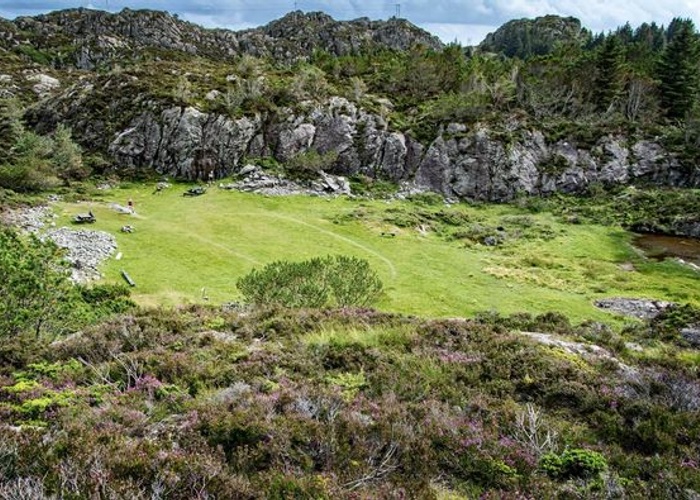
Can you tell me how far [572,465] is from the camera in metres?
7.27

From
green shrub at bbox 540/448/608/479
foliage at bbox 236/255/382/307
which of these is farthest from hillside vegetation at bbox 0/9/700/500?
foliage at bbox 236/255/382/307

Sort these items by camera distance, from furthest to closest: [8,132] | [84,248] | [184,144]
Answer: [184,144] < [8,132] < [84,248]

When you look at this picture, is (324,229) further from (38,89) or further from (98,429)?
(38,89)

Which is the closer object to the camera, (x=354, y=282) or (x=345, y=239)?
(x=354, y=282)

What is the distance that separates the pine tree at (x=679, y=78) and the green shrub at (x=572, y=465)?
95.7 metres

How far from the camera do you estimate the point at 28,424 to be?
7473 millimetres

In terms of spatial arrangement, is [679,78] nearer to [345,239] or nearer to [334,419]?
[345,239]

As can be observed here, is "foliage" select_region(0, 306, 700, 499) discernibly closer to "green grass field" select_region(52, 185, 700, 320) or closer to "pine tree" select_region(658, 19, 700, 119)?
"green grass field" select_region(52, 185, 700, 320)

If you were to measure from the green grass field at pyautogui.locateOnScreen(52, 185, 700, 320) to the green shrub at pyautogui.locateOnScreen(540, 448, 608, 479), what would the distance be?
862 inches

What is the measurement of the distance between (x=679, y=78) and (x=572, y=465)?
99.3m

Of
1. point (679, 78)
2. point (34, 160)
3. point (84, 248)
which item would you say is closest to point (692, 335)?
point (84, 248)

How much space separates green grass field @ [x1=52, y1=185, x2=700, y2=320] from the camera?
32156 mm

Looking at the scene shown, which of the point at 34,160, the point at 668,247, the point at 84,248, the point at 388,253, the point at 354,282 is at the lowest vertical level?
the point at 388,253

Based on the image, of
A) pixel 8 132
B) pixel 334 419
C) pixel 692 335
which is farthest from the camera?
pixel 8 132
